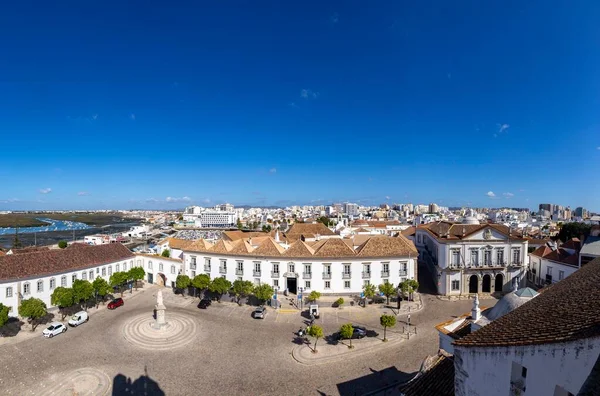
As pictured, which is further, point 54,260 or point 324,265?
point 324,265

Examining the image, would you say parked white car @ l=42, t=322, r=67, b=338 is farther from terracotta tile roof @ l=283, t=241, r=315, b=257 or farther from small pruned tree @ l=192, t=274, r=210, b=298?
terracotta tile roof @ l=283, t=241, r=315, b=257

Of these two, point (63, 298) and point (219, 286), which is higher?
point (63, 298)

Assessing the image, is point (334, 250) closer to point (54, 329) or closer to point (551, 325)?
point (54, 329)

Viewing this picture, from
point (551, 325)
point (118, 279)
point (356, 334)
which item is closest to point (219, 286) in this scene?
point (118, 279)

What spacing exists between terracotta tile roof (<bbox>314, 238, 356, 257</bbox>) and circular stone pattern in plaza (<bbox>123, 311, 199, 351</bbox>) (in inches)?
547

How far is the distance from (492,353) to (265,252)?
95.6ft

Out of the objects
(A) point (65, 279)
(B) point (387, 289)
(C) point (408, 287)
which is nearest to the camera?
(B) point (387, 289)

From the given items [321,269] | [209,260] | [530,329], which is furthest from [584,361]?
[209,260]

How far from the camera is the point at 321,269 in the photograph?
33.3m

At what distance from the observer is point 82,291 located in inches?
1118

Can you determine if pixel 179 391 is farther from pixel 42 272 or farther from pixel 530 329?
pixel 42 272

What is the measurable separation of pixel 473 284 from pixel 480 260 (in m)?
2.96

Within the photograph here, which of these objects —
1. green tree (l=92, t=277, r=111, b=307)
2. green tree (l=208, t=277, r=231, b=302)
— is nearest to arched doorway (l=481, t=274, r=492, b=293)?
green tree (l=208, t=277, r=231, b=302)

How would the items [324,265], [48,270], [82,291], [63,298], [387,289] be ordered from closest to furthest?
[63,298] → [82,291] → [48,270] → [387,289] → [324,265]
